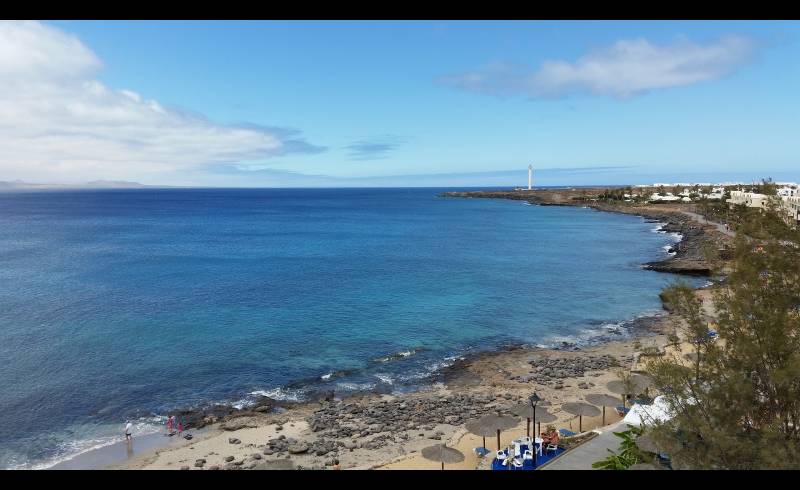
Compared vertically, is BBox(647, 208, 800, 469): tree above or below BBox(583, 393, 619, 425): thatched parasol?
above

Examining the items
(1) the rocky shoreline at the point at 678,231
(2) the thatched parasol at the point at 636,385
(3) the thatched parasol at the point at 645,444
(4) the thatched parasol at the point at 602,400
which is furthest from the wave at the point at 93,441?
(1) the rocky shoreline at the point at 678,231

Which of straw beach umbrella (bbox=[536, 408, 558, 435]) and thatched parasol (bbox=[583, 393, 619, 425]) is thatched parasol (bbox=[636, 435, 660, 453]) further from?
thatched parasol (bbox=[583, 393, 619, 425])

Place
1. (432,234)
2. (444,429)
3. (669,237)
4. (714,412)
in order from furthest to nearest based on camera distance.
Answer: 1. (432,234)
2. (669,237)
3. (444,429)
4. (714,412)

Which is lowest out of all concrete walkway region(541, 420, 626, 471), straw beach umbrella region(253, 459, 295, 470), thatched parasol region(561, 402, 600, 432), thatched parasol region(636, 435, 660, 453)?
straw beach umbrella region(253, 459, 295, 470)

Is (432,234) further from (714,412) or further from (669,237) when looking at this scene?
(714,412)

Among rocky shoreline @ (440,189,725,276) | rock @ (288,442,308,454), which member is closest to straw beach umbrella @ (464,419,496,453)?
rock @ (288,442,308,454)

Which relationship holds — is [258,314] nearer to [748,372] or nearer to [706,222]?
[748,372]
